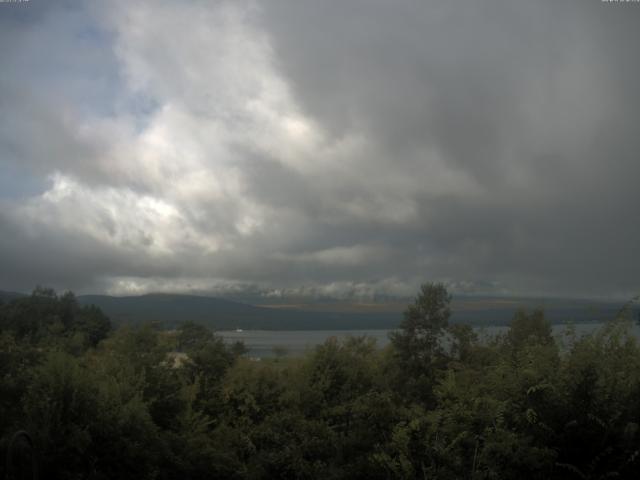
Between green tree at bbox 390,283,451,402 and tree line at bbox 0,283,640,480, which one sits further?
green tree at bbox 390,283,451,402

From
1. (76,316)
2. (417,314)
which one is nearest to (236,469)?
(417,314)

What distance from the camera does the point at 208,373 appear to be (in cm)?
2650

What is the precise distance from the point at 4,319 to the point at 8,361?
5557cm

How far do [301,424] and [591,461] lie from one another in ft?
22.4

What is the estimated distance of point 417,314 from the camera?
40.5 meters

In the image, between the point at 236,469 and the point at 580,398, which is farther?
the point at 236,469

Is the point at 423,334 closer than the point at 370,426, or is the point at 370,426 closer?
the point at 370,426

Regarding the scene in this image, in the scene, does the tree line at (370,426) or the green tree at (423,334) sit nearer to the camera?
the tree line at (370,426)

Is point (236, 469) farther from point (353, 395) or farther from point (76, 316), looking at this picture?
point (76, 316)

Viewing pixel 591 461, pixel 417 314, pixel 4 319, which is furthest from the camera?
pixel 4 319

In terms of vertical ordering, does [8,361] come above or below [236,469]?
above

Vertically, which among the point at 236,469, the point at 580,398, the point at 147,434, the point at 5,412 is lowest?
the point at 236,469

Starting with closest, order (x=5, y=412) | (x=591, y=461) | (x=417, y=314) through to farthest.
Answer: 1. (x=591, y=461)
2. (x=5, y=412)
3. (x=417, y=314)

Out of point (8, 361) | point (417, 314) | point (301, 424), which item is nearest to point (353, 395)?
point (301, 424)
